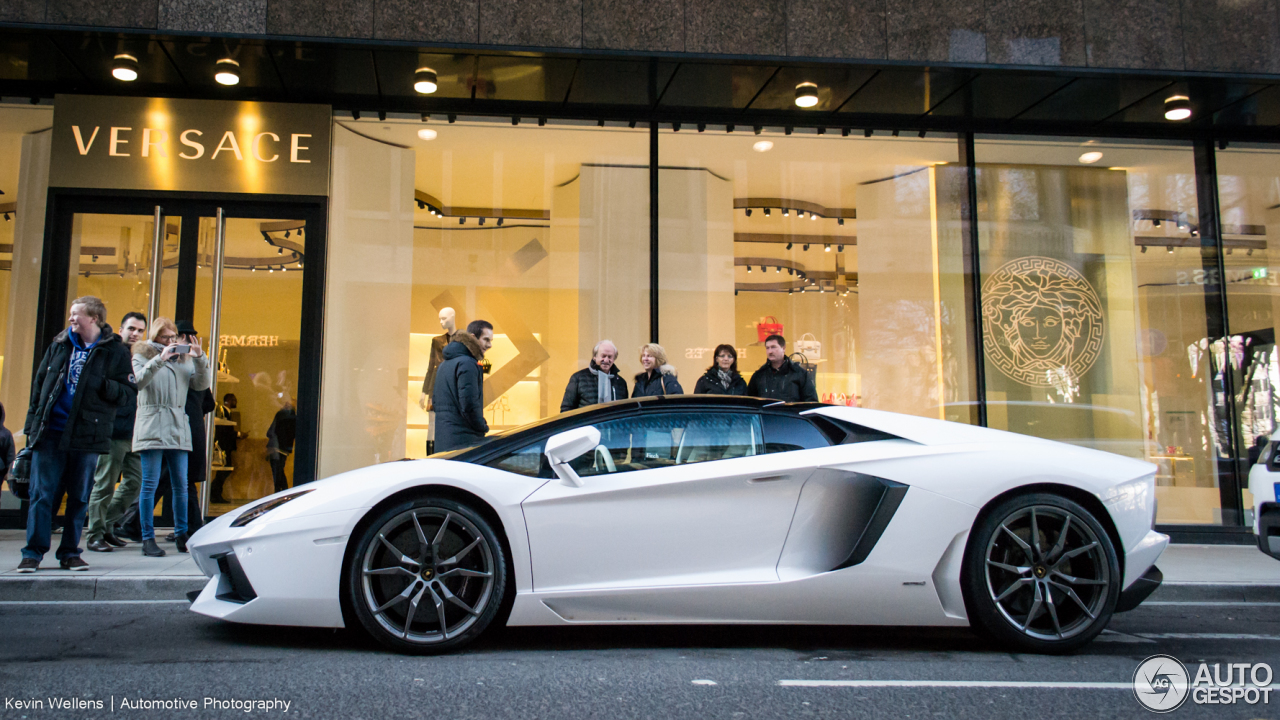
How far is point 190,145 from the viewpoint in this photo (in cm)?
850

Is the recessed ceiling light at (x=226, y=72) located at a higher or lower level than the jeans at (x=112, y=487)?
higher

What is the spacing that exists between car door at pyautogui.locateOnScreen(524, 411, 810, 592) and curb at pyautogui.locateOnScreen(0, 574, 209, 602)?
2.77m

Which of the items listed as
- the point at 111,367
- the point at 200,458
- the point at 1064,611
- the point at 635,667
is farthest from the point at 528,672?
the point at 200,458

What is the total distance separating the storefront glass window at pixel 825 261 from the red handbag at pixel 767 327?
0.04 ft

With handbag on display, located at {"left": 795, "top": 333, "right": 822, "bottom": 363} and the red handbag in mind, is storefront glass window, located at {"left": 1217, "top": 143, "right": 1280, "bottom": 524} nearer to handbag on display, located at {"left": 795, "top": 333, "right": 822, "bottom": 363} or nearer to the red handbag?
handbag on display, located at {"left": 795, "top": 333, "right": 822, "bottom": 363}

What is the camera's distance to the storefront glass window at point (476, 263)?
28.3 ft

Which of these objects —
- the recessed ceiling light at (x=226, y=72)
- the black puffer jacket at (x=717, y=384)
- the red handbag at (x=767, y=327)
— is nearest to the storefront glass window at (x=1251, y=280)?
the red handbag at (x=767, y=327)

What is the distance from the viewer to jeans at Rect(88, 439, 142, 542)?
660cm

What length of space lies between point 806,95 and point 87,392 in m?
6.64

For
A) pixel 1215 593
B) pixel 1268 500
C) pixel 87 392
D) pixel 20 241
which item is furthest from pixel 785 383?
pixel 20 241

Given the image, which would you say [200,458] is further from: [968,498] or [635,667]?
[968,498]

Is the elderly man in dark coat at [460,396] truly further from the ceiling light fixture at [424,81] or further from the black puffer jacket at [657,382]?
the ceiling light fixture at [424,81]

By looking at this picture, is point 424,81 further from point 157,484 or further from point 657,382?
point 157,484

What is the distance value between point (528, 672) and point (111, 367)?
12.7 ft
